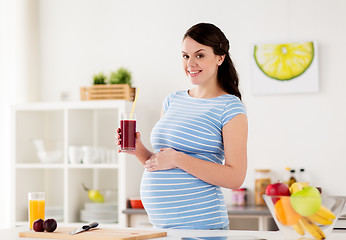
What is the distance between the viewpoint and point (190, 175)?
1931 millimetres

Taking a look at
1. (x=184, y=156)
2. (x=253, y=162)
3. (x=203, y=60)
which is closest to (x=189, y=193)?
(x=184, y=156)

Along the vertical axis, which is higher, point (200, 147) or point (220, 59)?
point (220, 59)

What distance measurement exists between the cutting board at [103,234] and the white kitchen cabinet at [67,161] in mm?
1795

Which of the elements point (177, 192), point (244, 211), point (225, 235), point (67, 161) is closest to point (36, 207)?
point (177, 192)

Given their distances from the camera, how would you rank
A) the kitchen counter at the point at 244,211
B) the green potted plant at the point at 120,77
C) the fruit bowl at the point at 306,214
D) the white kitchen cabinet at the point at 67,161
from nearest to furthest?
the fruit bowl at the point at 306,214 → the kitchen counter at the point at 244,211 → the white kitchen cabinet at the point at 67,161 → the green potted plant at the point at 120,77

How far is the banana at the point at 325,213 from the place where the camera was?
1356mm

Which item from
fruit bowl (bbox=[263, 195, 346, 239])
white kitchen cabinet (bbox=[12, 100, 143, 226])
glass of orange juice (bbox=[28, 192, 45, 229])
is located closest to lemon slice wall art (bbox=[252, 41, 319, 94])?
white kitchen cabinet (bbox=[12, 100, 143, 226])

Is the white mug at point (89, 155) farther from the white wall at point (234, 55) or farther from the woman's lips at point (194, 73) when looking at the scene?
the woman's lips at point (194, 73)

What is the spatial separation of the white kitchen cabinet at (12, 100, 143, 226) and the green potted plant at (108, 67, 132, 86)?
190 millimetres

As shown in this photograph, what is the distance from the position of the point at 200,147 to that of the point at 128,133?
0.30m

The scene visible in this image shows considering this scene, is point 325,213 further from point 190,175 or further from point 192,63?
point 192,63

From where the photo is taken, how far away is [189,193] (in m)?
1.91

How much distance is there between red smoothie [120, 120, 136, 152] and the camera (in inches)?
81.0

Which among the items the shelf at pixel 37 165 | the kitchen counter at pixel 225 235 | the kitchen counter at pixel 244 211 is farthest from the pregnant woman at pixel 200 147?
the shelf at pixel 37 165
